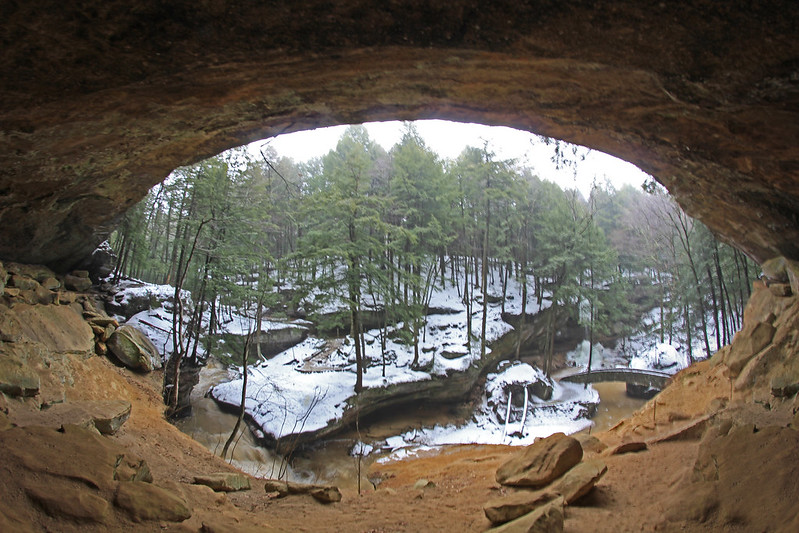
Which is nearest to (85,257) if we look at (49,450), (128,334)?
(128,334)

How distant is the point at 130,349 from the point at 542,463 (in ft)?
31.5

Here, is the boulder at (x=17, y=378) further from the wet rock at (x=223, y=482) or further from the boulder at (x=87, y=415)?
the wet rock at (x=223, y=482)

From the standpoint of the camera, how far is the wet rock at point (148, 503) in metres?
3.56

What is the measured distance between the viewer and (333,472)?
1224 centimetres

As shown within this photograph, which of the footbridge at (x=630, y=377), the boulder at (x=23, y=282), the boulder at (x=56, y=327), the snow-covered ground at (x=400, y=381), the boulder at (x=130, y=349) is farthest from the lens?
the footbridge at (x=630, y=377)

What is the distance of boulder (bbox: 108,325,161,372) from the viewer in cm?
937

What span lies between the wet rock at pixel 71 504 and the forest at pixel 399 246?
3975 millimetres

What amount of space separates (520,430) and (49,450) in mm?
15711

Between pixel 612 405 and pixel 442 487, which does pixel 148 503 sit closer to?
pixel 442 487

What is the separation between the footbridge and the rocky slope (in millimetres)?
12394

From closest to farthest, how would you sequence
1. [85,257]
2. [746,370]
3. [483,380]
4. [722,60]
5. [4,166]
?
[722,60] → [4,166] → [746,370] → [85,257] → [483,380]

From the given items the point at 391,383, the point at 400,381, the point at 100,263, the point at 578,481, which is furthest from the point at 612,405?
the point at 100,263

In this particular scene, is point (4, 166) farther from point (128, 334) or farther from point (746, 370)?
point (746, 370)

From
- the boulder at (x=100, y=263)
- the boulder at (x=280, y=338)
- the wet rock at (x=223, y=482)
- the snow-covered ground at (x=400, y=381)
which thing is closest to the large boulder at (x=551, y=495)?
the wet rock at (x=223, y=482)
